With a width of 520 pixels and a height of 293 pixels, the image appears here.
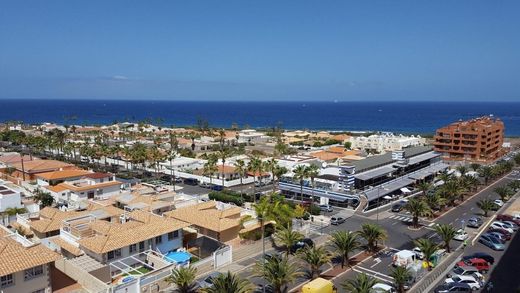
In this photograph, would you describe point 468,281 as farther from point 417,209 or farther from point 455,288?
point 417,209

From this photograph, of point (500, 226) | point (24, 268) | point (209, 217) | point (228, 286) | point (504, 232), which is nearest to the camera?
point (228, 286)

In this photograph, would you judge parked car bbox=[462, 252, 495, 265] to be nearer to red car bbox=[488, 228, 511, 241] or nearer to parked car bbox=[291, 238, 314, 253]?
red car bbox=[488, 228, 511, 241]

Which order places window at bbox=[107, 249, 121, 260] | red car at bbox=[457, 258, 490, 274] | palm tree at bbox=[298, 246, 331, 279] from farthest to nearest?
red car at bbox=[457, 258, 490, 274], window at bbox=[107, 249, 121, 260], palm tree at bbox=[298, 246, 331, 279]

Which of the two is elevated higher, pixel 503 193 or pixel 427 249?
pixel 427 249

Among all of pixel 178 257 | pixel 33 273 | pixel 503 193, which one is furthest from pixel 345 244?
pixel 503 193

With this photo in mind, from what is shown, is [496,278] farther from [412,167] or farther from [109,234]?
[412,167]

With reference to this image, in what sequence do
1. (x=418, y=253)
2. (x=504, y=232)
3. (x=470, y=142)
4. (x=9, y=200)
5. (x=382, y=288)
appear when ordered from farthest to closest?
(x=470, y=142) → (x=9, y=200) → (x=504, y=232) → (x=418, y=253) → (x=382, y=288)

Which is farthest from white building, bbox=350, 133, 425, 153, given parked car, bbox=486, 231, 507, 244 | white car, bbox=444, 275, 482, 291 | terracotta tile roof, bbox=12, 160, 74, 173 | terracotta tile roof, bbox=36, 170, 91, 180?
white car, bbox=444, 275, 482, 291

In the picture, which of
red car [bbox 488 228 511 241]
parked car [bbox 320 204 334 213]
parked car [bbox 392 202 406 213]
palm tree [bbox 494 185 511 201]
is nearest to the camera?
red car [bbox 488 228 511 241]
